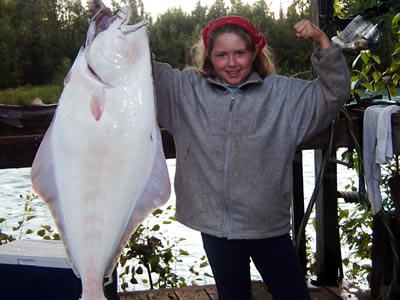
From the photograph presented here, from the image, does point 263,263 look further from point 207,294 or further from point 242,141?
point 207,294

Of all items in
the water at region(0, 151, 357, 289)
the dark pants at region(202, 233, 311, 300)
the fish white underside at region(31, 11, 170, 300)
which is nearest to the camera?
the fish white underside at region(31, 11, 170, 300)

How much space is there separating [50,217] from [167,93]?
506cm

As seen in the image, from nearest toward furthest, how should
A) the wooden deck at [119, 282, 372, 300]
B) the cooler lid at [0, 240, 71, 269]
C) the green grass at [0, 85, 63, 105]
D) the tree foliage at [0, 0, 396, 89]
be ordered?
the cooler lid at [0, 240, 71, 269], the wooden deck at [119, 282, 372, 300], the green grass at [0, 85, 63, 105], the tree foliage at [0, 0, 396, 89]

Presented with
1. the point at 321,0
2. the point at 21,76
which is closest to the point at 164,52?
the point at 21,76

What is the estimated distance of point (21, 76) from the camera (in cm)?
3319

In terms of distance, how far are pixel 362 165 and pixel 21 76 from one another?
33.1 meters

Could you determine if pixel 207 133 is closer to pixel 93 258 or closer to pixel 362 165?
pixel 93 258

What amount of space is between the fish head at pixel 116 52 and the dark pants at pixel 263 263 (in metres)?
0.78

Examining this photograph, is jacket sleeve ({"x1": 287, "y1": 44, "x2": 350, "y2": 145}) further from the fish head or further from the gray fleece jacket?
the fish head

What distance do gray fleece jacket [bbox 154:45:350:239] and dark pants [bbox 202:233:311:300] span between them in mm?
63

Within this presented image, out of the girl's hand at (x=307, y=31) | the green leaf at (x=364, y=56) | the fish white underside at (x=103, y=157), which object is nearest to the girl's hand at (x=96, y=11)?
the fish white underside at (x=103, y=157)

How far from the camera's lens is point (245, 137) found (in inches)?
78.7

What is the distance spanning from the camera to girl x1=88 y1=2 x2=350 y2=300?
6.54 feet

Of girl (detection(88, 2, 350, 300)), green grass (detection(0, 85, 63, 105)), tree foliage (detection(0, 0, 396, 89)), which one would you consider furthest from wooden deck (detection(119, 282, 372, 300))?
tree foliage (detection(0, 0, 396, 89))
